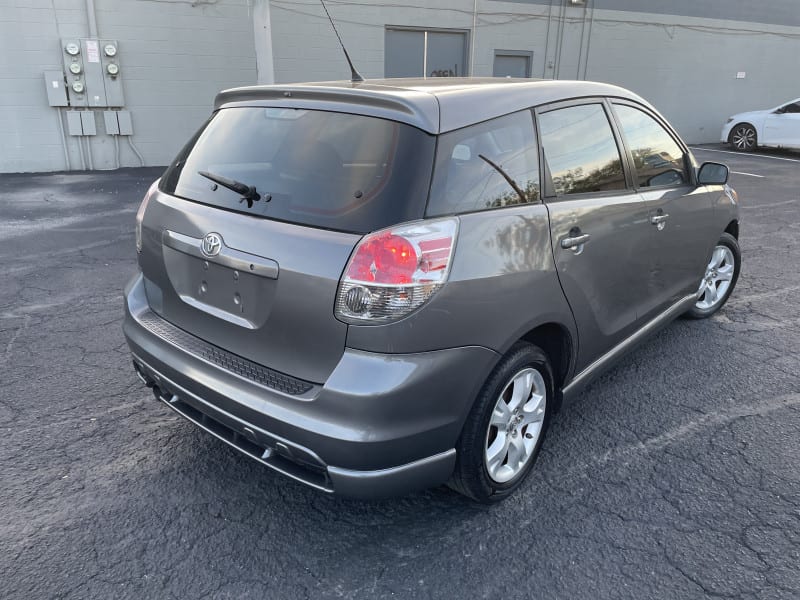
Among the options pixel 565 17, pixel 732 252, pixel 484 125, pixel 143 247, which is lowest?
pixel 732 252

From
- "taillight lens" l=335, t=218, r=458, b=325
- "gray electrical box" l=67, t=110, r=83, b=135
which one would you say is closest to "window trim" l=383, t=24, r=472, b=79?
"gray electrical box" l=67, t=110, r=83, b=135

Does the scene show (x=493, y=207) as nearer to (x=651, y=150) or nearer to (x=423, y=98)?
(x=423, y=98)

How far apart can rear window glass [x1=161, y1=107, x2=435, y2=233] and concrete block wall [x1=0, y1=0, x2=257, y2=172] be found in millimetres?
10229

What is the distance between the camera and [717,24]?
16.5 meters

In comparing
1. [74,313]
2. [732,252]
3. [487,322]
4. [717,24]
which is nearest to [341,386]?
[487,322]

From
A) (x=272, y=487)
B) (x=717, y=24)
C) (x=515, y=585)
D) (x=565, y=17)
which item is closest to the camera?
(x=515, y=585)

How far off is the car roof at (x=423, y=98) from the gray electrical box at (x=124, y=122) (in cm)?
987

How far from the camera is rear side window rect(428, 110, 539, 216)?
2.18m

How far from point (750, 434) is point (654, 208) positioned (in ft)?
4.14

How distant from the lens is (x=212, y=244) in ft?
7.57

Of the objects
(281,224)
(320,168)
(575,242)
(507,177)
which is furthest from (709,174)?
(281,224)

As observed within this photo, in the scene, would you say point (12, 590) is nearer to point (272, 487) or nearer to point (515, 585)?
point (272, 487)

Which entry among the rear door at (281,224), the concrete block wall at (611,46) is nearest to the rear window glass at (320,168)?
the rear door at (281,224)

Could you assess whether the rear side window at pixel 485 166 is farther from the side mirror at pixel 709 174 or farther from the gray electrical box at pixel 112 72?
the gray electrical box at pixel 112 72
